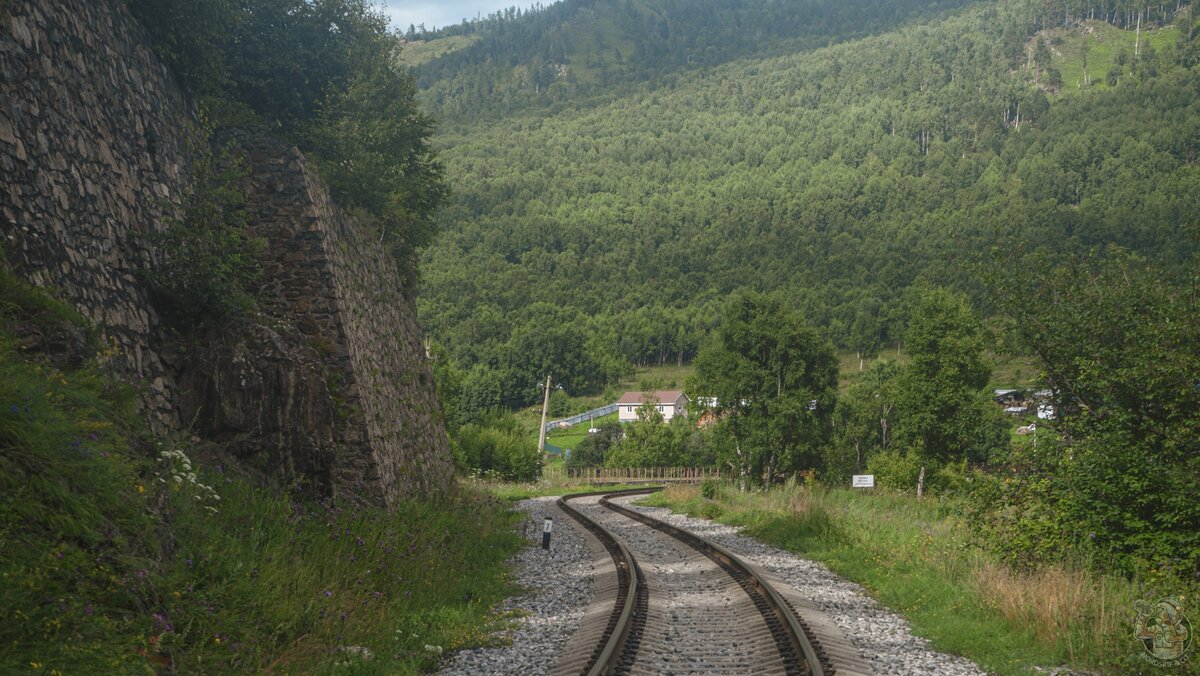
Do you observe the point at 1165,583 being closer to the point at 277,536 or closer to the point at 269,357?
the point at 277,536

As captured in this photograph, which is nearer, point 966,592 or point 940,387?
point 966,592

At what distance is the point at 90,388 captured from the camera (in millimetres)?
7961

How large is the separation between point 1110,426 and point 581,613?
7.56 metres

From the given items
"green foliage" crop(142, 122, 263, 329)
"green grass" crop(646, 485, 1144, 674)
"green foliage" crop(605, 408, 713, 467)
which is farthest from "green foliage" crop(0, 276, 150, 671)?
"green foliage" crop(605, 408, 713, 467)

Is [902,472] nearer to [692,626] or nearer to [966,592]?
[966,592]

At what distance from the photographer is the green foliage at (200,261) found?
11.2 m

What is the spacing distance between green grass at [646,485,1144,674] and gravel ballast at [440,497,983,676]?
34 centimetres

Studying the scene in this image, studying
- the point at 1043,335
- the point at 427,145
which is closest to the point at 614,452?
the point at 427,145

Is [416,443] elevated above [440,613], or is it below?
above

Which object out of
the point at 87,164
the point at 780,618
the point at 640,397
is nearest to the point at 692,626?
the point at 780,618

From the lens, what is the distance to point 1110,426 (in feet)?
36.9

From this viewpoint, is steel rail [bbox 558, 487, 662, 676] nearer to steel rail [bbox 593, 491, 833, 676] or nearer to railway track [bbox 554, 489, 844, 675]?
railway track [bbox 554, 489, 844, 675]

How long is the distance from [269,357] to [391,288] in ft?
31.2

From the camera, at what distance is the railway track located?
26.6 feet
